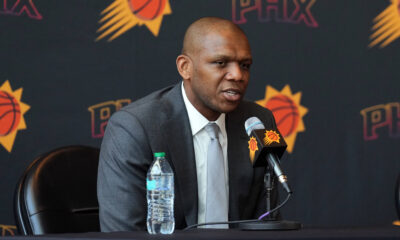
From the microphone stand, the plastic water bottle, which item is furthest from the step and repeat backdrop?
the microphone stand

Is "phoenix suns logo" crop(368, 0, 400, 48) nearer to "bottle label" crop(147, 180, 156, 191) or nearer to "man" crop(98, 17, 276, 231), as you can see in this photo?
"man" crop(98, 17, 276, 231)

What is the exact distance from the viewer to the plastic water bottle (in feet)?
5.44

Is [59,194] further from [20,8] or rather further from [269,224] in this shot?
[20,8]

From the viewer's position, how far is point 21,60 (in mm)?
3039

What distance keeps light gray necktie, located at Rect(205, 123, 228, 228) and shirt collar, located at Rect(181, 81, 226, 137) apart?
65mm

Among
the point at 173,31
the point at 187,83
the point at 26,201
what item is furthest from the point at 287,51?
the point at 26,201

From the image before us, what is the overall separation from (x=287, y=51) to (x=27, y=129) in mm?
1328

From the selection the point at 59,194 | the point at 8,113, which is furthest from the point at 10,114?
the point at 59,194

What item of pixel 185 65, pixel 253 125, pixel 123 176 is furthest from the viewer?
Result: pixel 185 65

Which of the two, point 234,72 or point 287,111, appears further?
point 287,111

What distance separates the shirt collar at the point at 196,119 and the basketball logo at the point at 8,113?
0.98 metres

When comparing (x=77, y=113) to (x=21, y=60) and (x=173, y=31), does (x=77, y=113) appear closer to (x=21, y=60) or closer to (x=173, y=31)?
(x=21, y=60)

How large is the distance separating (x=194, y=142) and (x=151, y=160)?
0.70 ft

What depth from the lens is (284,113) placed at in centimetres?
335
